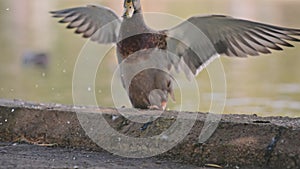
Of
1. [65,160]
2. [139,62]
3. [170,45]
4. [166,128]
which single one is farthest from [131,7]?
[65,160]

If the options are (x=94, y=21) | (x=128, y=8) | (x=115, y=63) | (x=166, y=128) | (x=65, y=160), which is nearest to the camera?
(x=65, y=160)

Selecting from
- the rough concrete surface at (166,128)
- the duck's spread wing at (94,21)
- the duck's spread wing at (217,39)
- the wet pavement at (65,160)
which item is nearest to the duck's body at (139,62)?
the duck's spread wing at (217,39)

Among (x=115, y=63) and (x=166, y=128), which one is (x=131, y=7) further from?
(x=115, y=63)

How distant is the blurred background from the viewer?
10.3 metres

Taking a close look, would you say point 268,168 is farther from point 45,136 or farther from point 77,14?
point 77,14

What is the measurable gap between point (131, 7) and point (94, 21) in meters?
0.65

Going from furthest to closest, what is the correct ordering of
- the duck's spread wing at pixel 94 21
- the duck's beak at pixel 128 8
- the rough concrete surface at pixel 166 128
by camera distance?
the duck's spread wing at pixel 94 21, the duck's beak at pixel 128 8, the rough concrete surface at pixel 166 128

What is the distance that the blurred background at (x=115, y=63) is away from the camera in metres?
10.3

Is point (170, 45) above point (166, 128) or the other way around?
above

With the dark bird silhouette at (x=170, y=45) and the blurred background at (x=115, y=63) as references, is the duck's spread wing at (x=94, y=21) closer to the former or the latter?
the dark bird silhouette at (x=170, y=45)

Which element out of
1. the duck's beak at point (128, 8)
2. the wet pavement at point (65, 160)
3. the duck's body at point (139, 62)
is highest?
the duck's beak at point (128, 8)

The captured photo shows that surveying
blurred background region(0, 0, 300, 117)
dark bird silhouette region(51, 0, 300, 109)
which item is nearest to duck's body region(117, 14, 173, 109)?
dark bird silhouette region(51, 0, 300, 109)

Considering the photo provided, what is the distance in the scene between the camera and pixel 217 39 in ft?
18.5

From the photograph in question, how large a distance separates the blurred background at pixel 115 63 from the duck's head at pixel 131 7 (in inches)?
111
